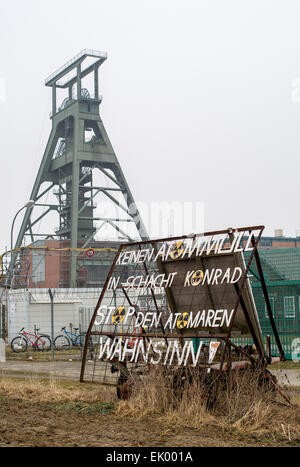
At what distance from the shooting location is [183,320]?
10711 millimetres

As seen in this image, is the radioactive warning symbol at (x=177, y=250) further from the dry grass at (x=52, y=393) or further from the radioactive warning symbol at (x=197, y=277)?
the dry grass at (x=52, y=393)

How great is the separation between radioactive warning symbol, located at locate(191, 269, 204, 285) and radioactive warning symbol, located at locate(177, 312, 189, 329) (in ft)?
1.80

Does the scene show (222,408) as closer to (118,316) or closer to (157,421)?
(157,421)

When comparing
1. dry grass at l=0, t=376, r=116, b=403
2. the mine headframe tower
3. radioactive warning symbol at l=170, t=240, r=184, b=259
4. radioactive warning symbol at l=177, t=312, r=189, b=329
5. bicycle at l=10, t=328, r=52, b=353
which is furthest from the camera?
the mine headframe tower

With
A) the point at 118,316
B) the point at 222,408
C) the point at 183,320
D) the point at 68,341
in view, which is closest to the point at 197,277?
the point at 183,320

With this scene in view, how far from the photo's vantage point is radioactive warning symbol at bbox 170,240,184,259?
11.0 m

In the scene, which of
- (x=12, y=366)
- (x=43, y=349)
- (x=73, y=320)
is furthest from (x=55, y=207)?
(x=12, y=366)

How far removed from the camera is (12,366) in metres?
21.7

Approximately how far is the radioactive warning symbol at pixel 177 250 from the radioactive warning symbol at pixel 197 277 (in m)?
0.44

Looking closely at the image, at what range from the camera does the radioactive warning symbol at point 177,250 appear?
11.0m

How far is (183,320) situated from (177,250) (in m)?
1.22

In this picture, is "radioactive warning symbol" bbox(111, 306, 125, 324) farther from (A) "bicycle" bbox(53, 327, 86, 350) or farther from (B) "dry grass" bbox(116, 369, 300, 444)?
(A) "bicycle" bbox(53, 327, 86, 350)

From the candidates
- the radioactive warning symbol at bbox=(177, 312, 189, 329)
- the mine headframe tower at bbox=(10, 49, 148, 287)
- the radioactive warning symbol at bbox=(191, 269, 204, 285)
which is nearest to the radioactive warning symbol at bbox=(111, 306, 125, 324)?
the radioactive warning symbol at bbox=(177, 312, 189, 329)
